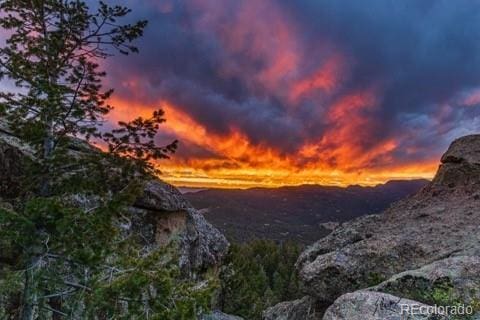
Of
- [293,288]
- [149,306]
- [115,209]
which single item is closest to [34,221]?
[115,209]

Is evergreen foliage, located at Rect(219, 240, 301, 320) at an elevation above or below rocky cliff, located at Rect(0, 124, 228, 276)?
below

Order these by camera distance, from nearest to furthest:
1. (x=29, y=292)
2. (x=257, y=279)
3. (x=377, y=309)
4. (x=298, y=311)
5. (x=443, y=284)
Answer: (x=377, y=309), (x=443, y=284), (x=29, y=292), (x=298, y=311), (x=257, y=279)

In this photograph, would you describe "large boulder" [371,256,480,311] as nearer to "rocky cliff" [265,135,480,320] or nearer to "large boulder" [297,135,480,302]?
"rocky cliff" [265,135,480,320]

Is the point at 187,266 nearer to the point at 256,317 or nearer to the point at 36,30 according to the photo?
the point at 36,30

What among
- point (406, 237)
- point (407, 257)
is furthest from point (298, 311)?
point (406, 237)

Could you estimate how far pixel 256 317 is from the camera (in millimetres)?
36719

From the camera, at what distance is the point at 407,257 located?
992cm

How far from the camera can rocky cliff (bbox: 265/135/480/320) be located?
634 centimetres

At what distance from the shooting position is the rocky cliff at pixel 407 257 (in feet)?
20.8

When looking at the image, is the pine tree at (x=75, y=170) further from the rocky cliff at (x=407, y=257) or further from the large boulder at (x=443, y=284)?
the large boulder at (x=443, y=284)

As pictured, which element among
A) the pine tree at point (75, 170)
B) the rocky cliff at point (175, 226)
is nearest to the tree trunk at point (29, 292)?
the pine tree at point (75, 170)

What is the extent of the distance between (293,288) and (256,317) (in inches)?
811

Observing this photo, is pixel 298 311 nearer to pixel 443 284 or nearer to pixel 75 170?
pixel 443 284

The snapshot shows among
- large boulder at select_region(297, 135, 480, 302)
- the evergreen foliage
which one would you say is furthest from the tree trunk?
the evergreen foliage
